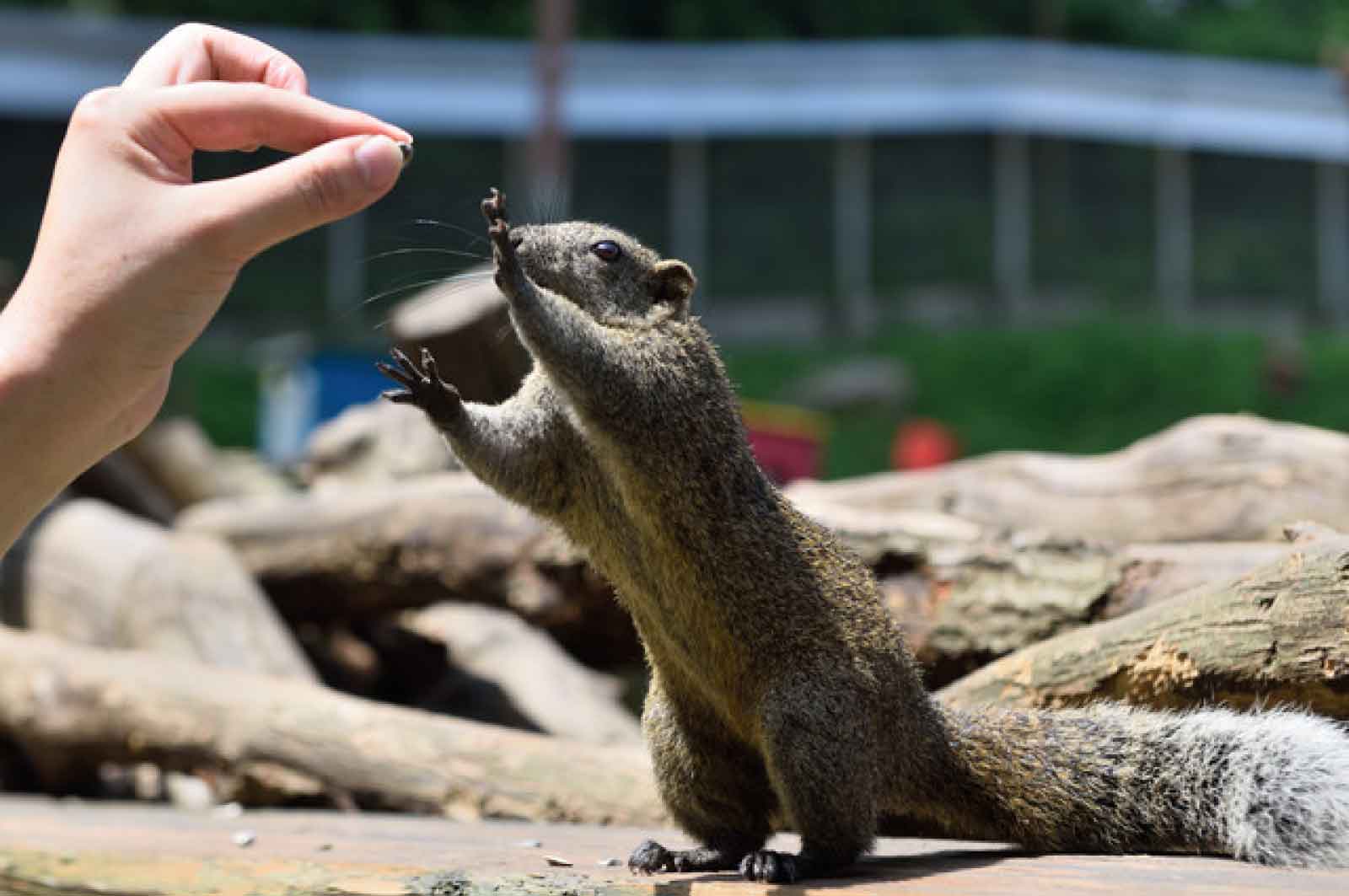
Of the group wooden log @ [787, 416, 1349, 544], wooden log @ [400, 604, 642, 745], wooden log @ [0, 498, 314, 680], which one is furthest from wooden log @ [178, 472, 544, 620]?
wooden log @ [787, 416, 1349, 544]

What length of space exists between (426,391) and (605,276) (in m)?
0.49

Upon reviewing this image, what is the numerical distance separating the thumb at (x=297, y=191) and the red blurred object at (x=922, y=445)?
11.6m

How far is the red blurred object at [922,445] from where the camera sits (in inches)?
575

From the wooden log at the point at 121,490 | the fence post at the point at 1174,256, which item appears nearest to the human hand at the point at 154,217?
the wooden log at the point at 121,490

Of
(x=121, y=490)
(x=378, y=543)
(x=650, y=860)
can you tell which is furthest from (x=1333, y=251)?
(x=650, y=860)

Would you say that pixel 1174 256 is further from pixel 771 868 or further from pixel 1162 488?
pixel 771 868

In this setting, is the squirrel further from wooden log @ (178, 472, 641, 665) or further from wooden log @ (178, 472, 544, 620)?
wooden log @ (178, 472, 544, 620)

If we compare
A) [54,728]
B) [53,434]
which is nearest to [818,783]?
[53,434]

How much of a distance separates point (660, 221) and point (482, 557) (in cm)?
1338

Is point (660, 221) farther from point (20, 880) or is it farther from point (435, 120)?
point (20, 880)

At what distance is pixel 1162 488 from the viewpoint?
16.9 feet

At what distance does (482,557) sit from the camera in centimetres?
581

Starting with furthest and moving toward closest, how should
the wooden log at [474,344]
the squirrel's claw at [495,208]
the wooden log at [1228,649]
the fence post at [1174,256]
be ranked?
the fence post at [1174,256], the wooden log at [474,344], the wooden log at [1228,649], the squirrel's claw at [495,208]

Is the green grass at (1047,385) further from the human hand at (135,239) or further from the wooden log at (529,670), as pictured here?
the human hand at (135,239)
